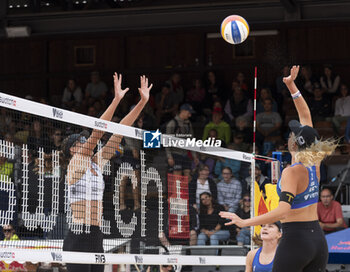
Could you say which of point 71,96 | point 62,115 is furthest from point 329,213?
point 71,96

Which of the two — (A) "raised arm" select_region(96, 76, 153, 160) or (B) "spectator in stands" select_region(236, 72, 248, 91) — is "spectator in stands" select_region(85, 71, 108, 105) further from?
(A) "raised arm" select_region(96, 76, 153, 160)

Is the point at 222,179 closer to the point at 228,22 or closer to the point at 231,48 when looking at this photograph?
the point at 228,22

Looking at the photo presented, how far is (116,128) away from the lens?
7.29 m

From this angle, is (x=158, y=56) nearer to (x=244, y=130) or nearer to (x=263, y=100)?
(x=263, y=100)

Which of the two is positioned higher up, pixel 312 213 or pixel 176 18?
pixel 176 18

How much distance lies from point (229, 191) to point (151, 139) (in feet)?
15.5

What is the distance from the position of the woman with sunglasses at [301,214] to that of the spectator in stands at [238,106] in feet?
38.9

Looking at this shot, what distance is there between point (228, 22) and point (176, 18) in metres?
7.17

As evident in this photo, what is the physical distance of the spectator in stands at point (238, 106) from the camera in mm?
17656

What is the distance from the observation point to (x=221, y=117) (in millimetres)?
17156

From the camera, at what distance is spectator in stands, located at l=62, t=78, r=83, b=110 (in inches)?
780

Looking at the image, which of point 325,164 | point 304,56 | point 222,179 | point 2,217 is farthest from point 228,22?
point 304,56

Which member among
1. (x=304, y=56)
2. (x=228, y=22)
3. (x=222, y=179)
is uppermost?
(x=304, y=56)

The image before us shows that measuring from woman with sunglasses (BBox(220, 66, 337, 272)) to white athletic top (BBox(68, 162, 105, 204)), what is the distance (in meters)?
1.56
